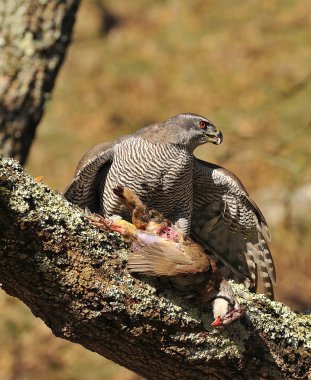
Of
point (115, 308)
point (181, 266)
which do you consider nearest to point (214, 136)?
point (181, 266)

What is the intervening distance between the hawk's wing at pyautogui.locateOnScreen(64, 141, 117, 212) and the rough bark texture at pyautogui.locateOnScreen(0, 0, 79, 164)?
0.42 meters

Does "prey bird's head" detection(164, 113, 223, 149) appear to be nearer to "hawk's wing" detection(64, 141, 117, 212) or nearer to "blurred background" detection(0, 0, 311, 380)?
"hawk's wing" detection(64, 141, 117, 212)

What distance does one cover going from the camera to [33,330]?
29.6 ft

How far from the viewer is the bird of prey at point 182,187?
5.67 m

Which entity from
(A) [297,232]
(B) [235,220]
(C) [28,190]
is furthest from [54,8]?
(A) [297,232]

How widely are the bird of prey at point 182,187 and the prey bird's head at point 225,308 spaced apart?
1.61 meters

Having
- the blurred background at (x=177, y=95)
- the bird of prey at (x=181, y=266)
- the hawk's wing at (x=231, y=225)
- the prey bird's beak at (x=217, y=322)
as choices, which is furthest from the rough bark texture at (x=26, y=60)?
the blurred background at (x=177, y=95)

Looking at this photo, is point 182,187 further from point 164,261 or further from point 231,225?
point 164,261

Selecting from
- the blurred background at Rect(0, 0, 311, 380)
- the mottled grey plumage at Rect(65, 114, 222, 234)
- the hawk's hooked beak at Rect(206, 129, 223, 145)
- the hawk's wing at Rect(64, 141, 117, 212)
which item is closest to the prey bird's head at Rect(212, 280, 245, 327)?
the mottled grey plumage at Rect(65, 114, 222, 234)

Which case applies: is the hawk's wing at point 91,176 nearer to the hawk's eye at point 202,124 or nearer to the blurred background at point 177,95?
the hawk's eye at point 202,124

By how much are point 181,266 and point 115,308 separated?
0.41 meters

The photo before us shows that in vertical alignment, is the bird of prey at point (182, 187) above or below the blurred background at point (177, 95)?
below

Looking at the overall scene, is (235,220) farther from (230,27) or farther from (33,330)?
(230,27)

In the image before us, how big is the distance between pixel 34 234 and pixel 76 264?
0.90 ft
